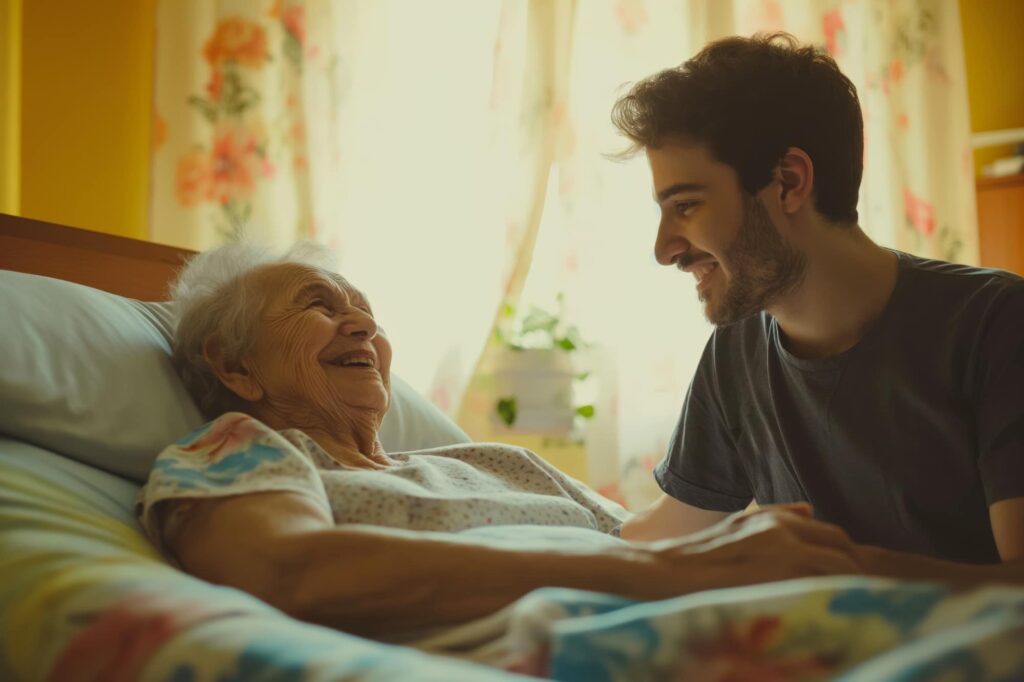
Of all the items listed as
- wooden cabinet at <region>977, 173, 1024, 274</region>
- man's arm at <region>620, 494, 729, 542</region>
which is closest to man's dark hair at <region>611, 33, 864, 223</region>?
man's arm at <region>620, 494, 729, 542</region>

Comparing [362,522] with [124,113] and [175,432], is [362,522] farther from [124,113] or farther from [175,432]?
[124,113]

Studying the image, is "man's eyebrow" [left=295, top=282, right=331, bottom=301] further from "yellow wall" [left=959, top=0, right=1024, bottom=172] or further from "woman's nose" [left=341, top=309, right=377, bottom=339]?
"yellow wall" [left=959, top=0, right=1024, bottom=172]

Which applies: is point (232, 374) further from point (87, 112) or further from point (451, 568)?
point (87, 112)

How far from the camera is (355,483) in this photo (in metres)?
1.12

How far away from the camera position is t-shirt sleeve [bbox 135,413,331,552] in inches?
38.5

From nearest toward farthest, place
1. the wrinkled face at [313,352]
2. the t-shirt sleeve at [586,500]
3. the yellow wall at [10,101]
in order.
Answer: the wrinkled face at [313,352] → the t-shirt sleeve at [586,500] → the yellow wall at [10,101]

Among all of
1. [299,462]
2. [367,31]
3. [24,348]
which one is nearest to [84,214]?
[367,31]

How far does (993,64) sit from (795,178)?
7.00 feet

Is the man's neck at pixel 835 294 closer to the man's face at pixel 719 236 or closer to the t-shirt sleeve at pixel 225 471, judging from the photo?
the man's face at pixel 719 236

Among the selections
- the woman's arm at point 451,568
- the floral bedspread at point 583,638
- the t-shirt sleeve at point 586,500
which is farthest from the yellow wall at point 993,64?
the floral bedspread at point 583,638

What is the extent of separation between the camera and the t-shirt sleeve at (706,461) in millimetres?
1588

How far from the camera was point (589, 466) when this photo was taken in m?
2.65

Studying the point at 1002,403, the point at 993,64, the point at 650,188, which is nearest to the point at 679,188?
the point at 1002,403

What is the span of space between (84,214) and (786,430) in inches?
71.5
